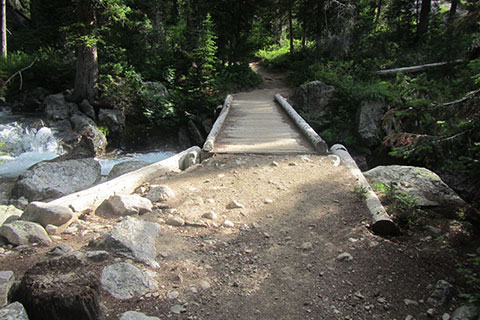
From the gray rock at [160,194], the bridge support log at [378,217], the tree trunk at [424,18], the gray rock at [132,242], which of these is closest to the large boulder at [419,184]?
the bridge support log at [378,217]

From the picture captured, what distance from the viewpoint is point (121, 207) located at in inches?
192

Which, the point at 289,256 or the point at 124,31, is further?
the point at 124,31

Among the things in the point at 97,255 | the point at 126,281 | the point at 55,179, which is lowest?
the point at 55,179

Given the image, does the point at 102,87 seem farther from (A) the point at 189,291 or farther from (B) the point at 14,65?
(A) the point at 189,291

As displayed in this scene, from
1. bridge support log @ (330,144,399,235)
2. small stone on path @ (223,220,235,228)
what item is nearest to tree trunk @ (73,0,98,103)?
small stone on path @ (223,220,235,228)

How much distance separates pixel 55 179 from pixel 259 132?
5.39m

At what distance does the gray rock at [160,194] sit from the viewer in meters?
5.50

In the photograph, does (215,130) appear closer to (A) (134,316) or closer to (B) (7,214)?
(B) (7,214)

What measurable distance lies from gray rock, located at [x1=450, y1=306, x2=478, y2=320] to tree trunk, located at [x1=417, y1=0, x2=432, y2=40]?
20.0 metres

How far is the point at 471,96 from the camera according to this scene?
3.69 m

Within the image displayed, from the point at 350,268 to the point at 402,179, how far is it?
11.3ft

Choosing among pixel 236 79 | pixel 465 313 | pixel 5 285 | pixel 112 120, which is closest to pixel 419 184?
pixel 465 313

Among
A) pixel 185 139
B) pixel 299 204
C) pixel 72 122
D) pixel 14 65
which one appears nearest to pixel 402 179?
pixel 299 204

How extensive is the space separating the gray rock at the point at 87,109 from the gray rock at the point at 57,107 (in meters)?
0.27
